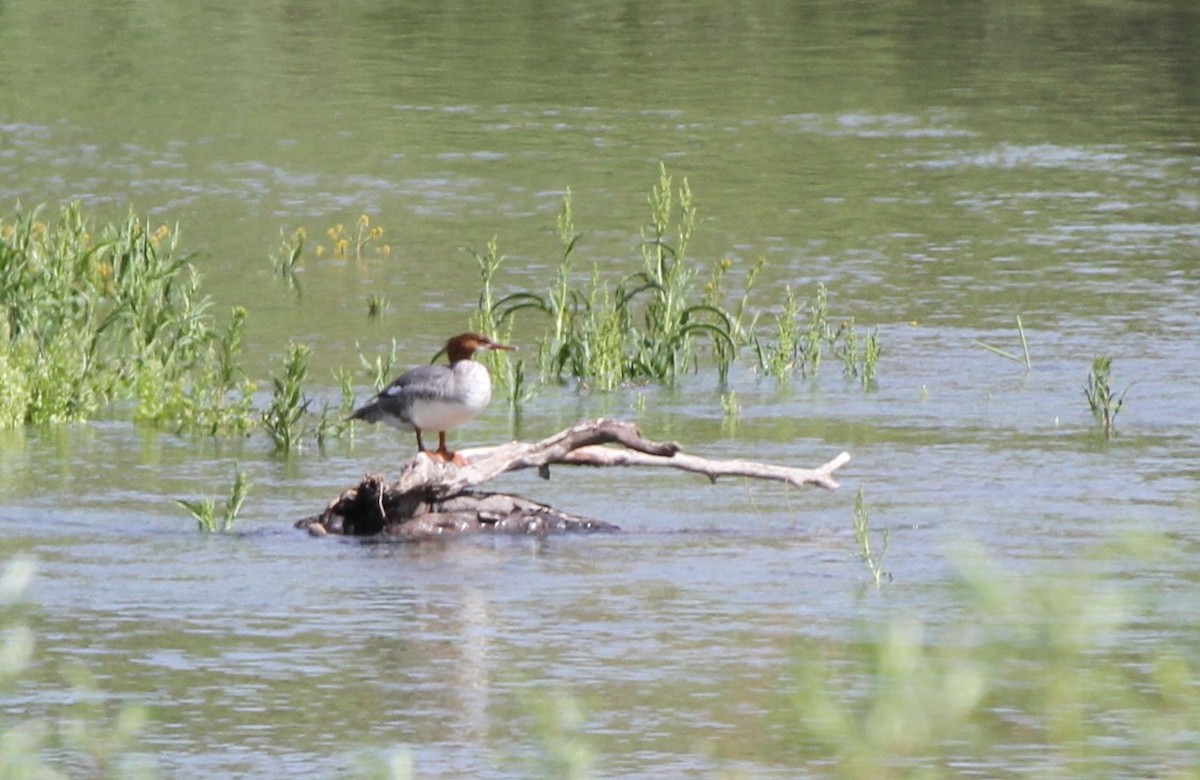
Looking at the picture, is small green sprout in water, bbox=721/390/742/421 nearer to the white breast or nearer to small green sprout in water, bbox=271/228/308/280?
the white breast

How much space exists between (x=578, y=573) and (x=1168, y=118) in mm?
16720

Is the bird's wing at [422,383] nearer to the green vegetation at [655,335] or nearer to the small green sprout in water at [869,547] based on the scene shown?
the small green sprout in water at [869,547]

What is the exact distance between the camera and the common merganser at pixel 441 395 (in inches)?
420

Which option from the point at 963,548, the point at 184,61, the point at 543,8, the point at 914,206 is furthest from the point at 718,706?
the point at 543,8

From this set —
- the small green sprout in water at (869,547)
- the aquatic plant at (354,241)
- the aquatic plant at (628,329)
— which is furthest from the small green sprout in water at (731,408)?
the aquatic plant at (354,241)

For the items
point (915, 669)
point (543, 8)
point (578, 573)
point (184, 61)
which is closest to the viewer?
point (915, 669)

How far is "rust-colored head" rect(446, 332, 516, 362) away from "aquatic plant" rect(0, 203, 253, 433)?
4.98 feet

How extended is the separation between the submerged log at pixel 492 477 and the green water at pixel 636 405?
0.18m

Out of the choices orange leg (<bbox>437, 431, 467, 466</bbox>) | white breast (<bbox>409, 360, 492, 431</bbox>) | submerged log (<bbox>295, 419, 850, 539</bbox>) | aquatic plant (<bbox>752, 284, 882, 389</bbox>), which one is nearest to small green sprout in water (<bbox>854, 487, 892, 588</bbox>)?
submerged log (<bbox>295, 419, 850, 539</bbox>)

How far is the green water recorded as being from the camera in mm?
8000

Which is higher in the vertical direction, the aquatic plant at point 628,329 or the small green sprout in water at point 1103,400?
the aquatic plant at point 628,329

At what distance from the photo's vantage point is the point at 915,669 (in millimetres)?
4352

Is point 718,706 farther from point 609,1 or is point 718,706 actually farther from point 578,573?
point 609,1

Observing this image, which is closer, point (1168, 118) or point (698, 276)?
point (698, 276)
